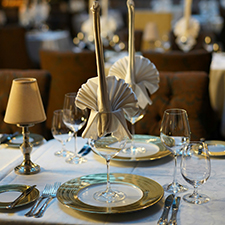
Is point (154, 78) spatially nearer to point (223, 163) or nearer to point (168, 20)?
point (223, 163)

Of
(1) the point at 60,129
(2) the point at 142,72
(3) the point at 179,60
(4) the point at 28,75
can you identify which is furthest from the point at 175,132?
(3) the point at 179,60

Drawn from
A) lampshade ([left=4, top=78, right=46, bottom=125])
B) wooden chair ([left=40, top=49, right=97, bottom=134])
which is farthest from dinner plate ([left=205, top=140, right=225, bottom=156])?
wooden chair ([left=40, top=49, right=97, bottom=134])

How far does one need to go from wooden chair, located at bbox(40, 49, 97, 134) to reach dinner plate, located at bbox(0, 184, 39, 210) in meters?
1.82

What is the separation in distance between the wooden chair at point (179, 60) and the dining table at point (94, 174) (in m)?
1.23

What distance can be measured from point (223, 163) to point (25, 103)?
683mm

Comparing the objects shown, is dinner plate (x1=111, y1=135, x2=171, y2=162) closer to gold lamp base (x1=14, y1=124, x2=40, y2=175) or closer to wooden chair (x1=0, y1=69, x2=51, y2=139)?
gold lamp base (x1=14, y1=124, x2=40, y2=175)

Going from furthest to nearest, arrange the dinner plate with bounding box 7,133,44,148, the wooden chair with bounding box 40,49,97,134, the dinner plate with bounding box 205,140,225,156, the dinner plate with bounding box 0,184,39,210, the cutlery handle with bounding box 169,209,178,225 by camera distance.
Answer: the wooden chair with bounding box 40,49,97,134, the dinner plate with bounding box 7,133,44,148, the dinner plate with bounding box 205,140,225,156, the dinner plate with bounding box 0,184,39,210, the cutlery handle with bounding box 169,209,178,225

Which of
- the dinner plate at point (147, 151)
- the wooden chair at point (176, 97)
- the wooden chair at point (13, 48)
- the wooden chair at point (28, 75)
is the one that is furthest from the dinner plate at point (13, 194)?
the wooden chair at point (13, 48)

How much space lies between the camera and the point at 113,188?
1.10m

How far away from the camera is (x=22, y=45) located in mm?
5488

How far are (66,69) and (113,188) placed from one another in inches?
77.3

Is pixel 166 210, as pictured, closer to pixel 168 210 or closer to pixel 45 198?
pixel 168 210

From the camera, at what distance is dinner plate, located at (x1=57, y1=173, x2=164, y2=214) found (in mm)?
965

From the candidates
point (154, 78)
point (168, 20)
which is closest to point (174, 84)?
point (154, 78)
